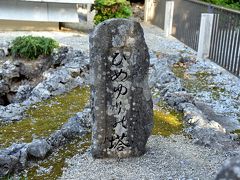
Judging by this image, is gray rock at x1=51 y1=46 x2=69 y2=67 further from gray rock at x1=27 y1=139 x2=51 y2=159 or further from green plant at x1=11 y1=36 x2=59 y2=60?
→ gray rock at x1=27 y1=139 x2=51 y2=159

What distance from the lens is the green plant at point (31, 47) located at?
1037cm

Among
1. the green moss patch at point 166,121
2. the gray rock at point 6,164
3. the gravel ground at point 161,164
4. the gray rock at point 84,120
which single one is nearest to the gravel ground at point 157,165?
the gravel ground at point 161,164

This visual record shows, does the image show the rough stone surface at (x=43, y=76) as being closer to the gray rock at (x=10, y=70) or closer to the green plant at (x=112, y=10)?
the gray rock at (x=10, y=70)

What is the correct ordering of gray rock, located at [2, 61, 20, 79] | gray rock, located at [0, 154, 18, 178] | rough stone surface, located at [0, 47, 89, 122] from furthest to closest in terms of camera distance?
1. gray rock, located at [2, 61, 20, 79]
2. rough stone surface, located at [0, 47, 89, 122]
3. gray rock, located at [0, 154, 18, 178]

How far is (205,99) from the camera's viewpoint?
8.21 m

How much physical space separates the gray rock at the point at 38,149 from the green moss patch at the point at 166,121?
70.3 inches

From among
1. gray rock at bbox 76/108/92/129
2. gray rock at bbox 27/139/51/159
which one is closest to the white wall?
gray rock at bbox 76/108/92/129

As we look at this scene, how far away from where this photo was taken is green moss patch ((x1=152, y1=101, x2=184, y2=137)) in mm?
6074

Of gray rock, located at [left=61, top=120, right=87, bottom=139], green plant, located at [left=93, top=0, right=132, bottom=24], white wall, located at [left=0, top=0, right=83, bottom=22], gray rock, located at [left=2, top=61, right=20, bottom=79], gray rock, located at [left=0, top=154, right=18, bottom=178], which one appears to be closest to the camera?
gray rock, located at [left=0, top=154, right=18, bottom=178]

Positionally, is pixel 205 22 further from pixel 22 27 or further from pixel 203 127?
pixel 22 27

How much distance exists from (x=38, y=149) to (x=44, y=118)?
161cm

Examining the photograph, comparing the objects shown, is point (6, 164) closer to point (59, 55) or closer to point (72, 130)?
point (72, 130)

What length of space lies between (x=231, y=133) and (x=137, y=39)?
2653 mm

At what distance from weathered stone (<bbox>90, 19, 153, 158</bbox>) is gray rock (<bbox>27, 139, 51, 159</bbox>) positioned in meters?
0.69
